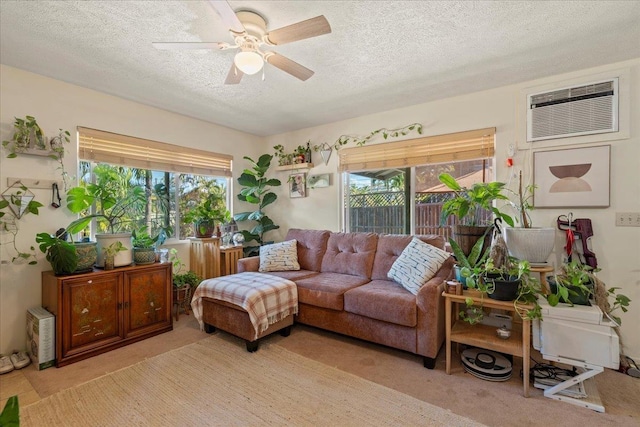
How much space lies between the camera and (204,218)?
357 centimetres

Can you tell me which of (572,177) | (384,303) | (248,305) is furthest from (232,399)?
(572,177)

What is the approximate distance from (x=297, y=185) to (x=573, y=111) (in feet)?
10.2

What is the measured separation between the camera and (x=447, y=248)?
290 cm

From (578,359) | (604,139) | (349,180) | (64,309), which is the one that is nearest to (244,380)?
(64,309)

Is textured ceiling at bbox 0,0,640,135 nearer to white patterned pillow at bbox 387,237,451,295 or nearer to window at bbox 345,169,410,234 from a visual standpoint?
window at bbox 345,169,410,234

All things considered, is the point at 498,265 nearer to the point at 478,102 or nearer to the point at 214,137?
the point at 478,102

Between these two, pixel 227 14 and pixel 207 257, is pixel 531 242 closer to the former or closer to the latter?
pixel 227 14

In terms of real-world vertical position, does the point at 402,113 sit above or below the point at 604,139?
above

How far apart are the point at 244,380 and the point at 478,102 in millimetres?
3257

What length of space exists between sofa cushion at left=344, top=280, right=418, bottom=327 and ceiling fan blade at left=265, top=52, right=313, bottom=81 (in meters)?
1.78

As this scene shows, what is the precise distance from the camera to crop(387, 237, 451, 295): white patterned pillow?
2420 mm

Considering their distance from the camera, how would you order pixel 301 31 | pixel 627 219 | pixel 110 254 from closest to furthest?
pixel 301 31
pixel 627 219
pixel 110 254

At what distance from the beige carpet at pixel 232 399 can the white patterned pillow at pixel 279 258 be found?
1134 mm

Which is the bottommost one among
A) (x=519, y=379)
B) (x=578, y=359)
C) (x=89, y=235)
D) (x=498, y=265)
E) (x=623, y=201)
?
(x=519, y=379)
